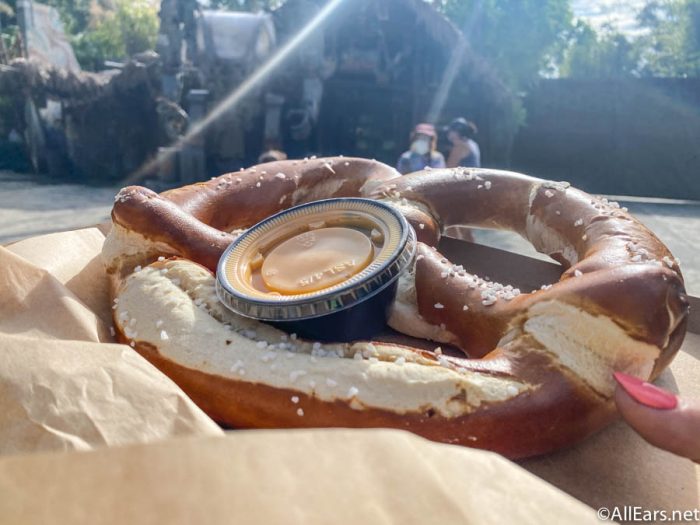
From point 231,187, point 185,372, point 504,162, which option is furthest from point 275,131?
point 185,372

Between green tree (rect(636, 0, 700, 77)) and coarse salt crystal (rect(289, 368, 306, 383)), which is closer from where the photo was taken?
coarse salt crystal (rect(289, 368, 306, 383))

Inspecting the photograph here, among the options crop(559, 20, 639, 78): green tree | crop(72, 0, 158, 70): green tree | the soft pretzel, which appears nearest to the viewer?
the soft pretzel

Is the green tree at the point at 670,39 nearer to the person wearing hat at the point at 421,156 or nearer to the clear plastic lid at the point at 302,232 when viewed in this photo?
the person wearing hat at the point at 421,156

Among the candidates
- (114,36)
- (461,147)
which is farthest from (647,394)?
(114,36)

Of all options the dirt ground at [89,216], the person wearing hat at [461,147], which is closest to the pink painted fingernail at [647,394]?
the person wearing hat at [461,147]

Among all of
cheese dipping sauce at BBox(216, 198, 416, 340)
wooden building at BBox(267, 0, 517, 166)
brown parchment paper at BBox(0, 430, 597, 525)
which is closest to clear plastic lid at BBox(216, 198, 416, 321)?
cheese dipping sauce at BBox(216, 198, 416, 340)

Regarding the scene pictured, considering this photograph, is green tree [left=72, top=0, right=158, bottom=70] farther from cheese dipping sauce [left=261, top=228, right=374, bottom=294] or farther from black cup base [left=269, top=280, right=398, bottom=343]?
black cup base [left=269, top=280, right=398, bottom=343]
